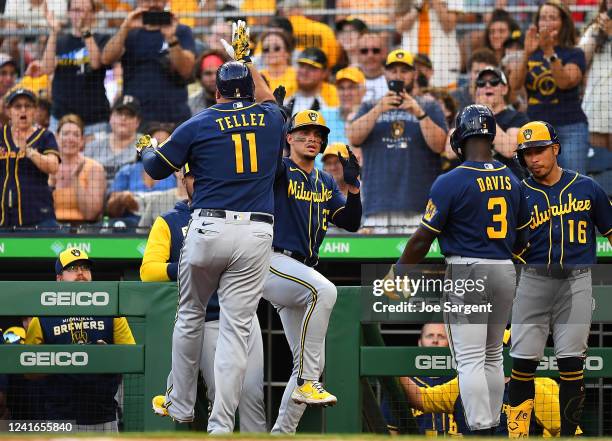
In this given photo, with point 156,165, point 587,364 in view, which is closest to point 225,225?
point 156,165

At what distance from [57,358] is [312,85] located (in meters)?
4.71

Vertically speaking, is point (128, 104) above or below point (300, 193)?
above

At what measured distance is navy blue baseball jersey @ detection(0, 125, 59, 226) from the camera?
9977 mm

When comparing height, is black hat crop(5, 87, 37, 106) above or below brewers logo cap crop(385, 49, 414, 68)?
below

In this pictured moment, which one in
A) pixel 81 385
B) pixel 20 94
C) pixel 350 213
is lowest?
pixel 81 385

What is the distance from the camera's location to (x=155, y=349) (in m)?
6.71

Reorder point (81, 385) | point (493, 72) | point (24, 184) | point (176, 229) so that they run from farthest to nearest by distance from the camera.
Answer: point (24, 184)
point (493, 72)
point (81, 385)
point (176, 229)

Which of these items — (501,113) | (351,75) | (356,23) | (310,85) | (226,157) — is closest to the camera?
(226,157)

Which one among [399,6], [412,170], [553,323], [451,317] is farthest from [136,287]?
[399,6]

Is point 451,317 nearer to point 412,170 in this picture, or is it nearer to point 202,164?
point 202,164

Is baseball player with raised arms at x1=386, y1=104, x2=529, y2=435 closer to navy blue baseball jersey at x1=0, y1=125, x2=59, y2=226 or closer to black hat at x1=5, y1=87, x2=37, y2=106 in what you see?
navy blue baseball jersey at x1=0, y1=125, x2=59, y2=226

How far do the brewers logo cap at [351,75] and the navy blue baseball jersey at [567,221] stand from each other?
3959 mm

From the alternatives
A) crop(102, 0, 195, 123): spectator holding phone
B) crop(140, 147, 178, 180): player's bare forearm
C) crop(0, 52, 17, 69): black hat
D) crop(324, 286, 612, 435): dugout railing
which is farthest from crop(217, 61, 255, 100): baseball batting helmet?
crop(0, 52, 17, 69): black hat

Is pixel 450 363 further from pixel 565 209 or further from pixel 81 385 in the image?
pixel 81 385
